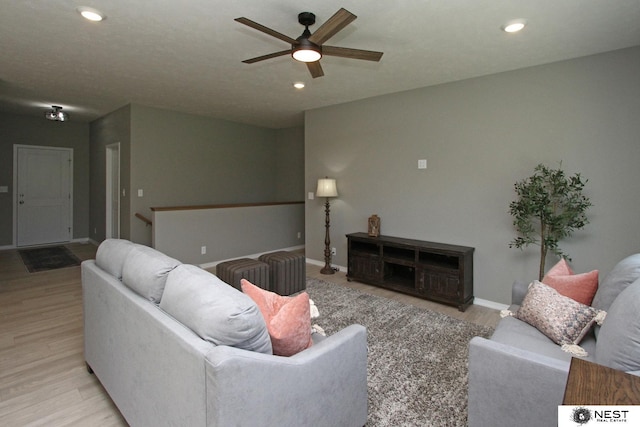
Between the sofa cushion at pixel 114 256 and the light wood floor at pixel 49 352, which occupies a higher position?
the sofa cushion at pixel 114 256

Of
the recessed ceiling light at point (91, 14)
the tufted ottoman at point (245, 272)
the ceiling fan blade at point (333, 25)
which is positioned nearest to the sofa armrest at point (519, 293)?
the ceiling fan blade at point (333, 25)

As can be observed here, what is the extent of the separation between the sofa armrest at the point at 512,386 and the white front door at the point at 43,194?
8113mm

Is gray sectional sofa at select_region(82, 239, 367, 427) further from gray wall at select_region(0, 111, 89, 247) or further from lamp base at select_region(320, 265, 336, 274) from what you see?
gray wall at select_region(0, 111, 89, 247)

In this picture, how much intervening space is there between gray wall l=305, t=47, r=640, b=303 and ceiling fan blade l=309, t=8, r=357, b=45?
2.24 metres

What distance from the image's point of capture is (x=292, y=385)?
1.33 metres

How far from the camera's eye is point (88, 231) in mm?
7273

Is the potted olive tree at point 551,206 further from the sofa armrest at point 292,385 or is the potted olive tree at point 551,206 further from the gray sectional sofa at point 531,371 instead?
the sofa armrest at point 292,385

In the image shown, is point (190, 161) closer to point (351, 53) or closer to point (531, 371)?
point (351, 53)

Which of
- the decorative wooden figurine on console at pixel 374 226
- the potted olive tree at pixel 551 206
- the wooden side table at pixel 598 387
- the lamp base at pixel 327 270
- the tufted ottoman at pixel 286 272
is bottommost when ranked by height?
the lamp base at pixel 327 270

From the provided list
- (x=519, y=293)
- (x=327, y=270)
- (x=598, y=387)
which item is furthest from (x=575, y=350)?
(x=327, y=270)

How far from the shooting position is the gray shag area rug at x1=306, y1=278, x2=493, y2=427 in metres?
1.95

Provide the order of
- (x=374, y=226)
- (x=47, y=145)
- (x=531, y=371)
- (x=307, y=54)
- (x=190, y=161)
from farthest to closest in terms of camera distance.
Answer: (x=47, y=145)
(x=190, y=161)
(x=374, y=226)
(x=307, y=54)
(x=531, y=371)

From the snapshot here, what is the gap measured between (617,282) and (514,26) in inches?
74.7

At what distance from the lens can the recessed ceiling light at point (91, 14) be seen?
2.32 m
